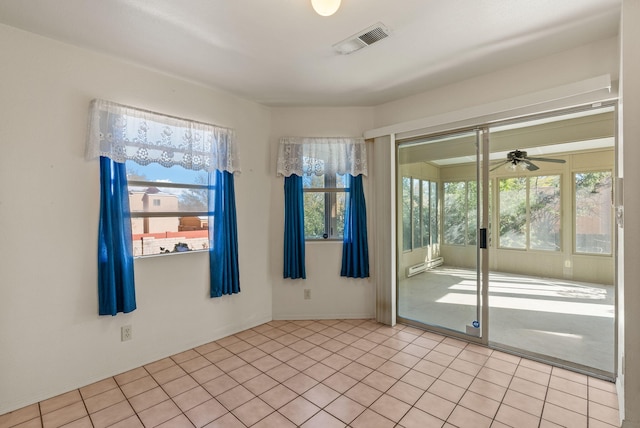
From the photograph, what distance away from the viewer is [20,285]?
6.67ft

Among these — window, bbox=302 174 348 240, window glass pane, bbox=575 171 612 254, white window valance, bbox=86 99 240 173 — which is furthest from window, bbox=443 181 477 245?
white window valance, bbox=86 99 240 173

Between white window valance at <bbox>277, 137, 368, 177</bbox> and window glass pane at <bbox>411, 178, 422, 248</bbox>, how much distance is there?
2.07ft

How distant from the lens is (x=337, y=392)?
2154 millimetres

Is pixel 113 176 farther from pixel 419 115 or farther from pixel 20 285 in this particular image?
pixel 419 115

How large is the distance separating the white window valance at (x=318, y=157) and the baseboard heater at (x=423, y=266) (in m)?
1.28

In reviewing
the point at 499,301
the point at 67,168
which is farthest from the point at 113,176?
the point at 499,301

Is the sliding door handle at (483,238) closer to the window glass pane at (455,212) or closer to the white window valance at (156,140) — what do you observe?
the window glass pane at (455,212)

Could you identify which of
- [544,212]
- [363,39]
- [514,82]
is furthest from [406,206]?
[363,39]

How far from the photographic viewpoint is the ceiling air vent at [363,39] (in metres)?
2.04

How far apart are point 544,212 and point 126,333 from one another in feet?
13.6

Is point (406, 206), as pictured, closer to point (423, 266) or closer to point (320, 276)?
point (423, 266)

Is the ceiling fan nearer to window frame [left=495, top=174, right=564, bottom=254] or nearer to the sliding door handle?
window frame [left=495, top=174, right=564, bottom=254]

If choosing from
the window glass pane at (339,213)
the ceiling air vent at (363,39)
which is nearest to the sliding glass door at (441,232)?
the window glass pane at (339,213)

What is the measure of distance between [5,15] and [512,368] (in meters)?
4.45
